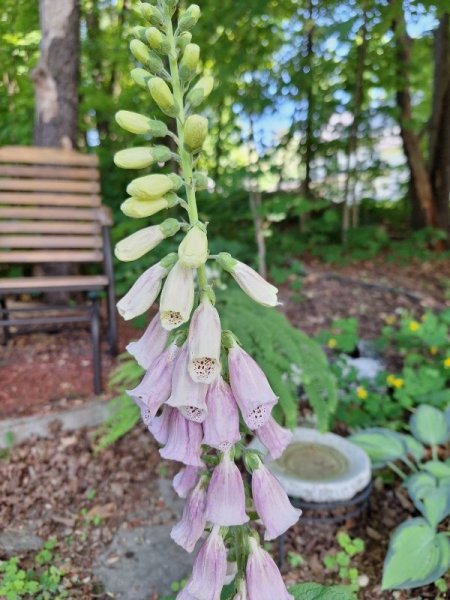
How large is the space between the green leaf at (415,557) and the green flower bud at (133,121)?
169 cm

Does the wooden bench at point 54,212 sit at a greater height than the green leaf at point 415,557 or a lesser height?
greater

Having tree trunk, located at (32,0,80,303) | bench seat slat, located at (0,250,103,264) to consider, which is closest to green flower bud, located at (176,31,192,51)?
bench seat slat, located at (0,250,103,264)

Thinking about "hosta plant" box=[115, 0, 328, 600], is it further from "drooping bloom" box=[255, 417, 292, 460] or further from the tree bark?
the tree bark

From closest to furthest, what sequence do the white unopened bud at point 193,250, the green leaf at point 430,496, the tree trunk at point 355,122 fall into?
the white unopened bud at point 193,250
the green leaf at point 430,496
the tree trunk at point 355,122

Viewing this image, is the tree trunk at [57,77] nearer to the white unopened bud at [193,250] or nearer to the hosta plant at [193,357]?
the hosta plant at [193,357]

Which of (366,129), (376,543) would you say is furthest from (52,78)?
(366,129)

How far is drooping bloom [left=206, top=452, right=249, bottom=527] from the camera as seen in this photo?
1.25m

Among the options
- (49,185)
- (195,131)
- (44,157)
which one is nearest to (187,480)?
(195,131)

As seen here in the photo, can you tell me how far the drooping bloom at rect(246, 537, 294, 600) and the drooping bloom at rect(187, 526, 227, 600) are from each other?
67mm

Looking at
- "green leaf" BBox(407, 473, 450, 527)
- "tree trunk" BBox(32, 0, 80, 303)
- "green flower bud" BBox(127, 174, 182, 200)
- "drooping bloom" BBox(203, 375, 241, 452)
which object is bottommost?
"green leaf" BBox(407, 473, 450, 527)

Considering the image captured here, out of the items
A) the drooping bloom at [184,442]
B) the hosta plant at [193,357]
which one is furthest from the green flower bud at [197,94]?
the drooping bloom at [184,442]

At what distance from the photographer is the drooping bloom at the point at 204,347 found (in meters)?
1.18

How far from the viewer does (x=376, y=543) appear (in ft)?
8.02

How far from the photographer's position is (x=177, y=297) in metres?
1.19
